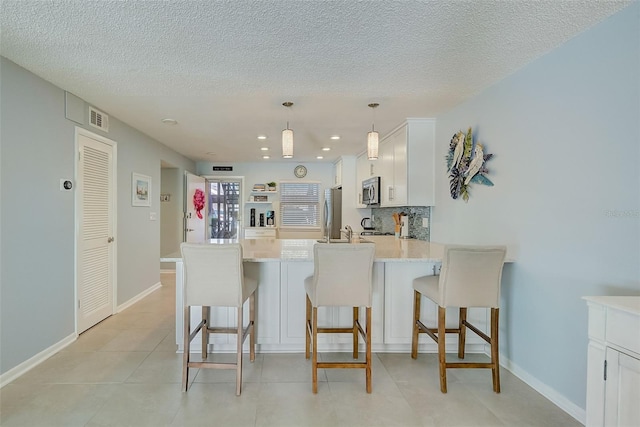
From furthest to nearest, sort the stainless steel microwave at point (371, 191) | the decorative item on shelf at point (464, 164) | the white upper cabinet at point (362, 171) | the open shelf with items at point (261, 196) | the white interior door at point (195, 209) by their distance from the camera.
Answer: the open shelf with items at point (261, 196) < the white interior door at point (195, 209) < the white upper cabinet at point (362, 171) < the stainless steel microwave at point (371, 191) < the decorative item on shelf at point (464, 164)

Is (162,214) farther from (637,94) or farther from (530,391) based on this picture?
(637,94)

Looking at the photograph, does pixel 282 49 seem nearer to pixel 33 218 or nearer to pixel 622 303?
pixel 622 303

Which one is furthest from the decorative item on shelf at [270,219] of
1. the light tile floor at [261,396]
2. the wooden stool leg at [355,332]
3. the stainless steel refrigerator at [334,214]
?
the wooden stool leg at [355,332]

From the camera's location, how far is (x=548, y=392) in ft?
6.42

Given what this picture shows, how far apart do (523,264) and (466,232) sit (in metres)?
0.72

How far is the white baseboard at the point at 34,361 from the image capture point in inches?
81.8

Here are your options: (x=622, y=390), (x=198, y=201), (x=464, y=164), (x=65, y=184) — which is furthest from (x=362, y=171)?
(x=622, y=390)

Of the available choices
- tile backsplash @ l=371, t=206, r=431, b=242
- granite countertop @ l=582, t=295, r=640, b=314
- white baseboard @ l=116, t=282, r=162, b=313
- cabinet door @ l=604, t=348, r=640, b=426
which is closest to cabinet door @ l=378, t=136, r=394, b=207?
tile backsplash @ l=371, t=206, r=431, b=242

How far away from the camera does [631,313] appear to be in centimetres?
113

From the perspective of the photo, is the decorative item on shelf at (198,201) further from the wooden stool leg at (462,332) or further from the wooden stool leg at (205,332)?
the wooden stool leg at (462,332)

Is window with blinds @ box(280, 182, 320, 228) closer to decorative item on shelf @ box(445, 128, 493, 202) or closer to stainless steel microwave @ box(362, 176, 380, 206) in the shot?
stainless steel microwave @ box(362, 176, 380, 206)

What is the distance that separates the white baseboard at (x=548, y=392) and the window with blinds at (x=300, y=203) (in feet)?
15.0

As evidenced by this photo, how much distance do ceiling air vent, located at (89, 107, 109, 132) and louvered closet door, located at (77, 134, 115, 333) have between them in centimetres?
16

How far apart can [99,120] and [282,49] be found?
2.39 metres
